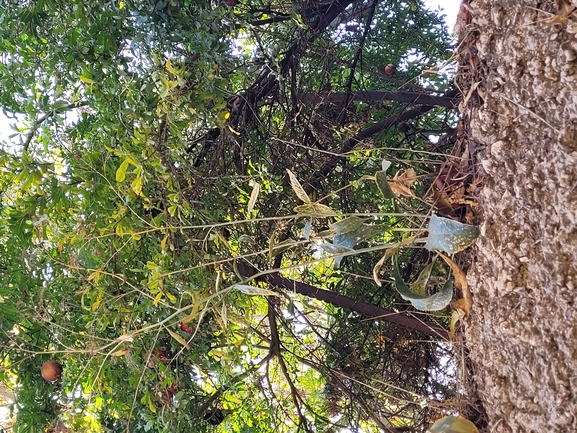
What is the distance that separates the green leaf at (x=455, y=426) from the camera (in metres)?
0.74

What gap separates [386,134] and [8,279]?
1.30 m

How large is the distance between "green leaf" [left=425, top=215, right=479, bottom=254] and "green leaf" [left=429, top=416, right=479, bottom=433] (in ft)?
0.83

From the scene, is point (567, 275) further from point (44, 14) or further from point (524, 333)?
point (44, 14)

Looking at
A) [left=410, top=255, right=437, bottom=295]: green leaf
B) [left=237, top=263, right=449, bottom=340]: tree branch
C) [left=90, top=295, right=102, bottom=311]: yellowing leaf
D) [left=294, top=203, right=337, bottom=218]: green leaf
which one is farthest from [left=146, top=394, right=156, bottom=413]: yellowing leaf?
[left=410, top=255, right=437, bottom=295]: green leaf

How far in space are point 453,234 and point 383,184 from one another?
0.13 m

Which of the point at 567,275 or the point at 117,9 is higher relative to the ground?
the point at 117,9

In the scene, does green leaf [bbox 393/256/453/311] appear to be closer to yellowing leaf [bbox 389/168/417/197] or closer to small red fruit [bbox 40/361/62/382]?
yellowing leaf [bbox 389/168/417/197]

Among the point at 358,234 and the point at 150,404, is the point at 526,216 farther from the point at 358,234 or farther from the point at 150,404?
the point at 150,404

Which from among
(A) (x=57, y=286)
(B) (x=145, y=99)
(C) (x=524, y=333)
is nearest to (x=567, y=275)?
(C) (x=524, y=333)

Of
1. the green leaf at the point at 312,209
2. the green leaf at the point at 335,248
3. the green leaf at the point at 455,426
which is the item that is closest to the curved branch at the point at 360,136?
the green leaf at the point at 312,209

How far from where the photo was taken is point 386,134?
186cm

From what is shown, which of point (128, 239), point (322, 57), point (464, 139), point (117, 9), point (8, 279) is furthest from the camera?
point (322, 57)

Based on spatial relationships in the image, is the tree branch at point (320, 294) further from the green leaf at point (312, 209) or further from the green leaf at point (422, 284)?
the green leaf at point (422, 284)

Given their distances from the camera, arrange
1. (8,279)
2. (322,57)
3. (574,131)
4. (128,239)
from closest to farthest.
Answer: (574,131)
(128,239)
(8,279)
(322,57)
